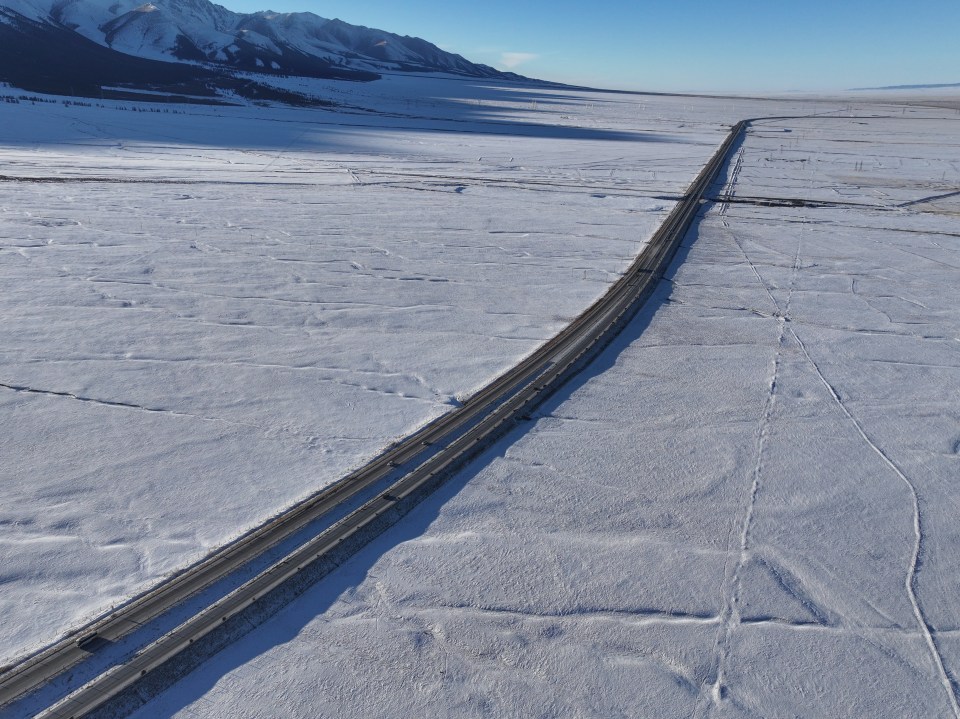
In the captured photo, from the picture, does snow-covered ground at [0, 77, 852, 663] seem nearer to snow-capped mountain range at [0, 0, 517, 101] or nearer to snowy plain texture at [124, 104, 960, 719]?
snowy plain texture at [124, 104, 960, 719]

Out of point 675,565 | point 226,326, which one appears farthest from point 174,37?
point 675,565

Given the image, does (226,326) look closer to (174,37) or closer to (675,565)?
(675,565)

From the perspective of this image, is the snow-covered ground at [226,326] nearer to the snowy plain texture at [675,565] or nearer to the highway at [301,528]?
the highway at [301,528]

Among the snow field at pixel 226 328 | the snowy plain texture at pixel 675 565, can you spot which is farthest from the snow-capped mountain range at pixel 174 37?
the snowy plain texture at pixel 675 565

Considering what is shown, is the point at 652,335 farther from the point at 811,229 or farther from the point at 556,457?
the point at 811,229

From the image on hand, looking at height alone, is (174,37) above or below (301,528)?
above

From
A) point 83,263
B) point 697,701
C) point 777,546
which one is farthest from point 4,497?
point 83,263
